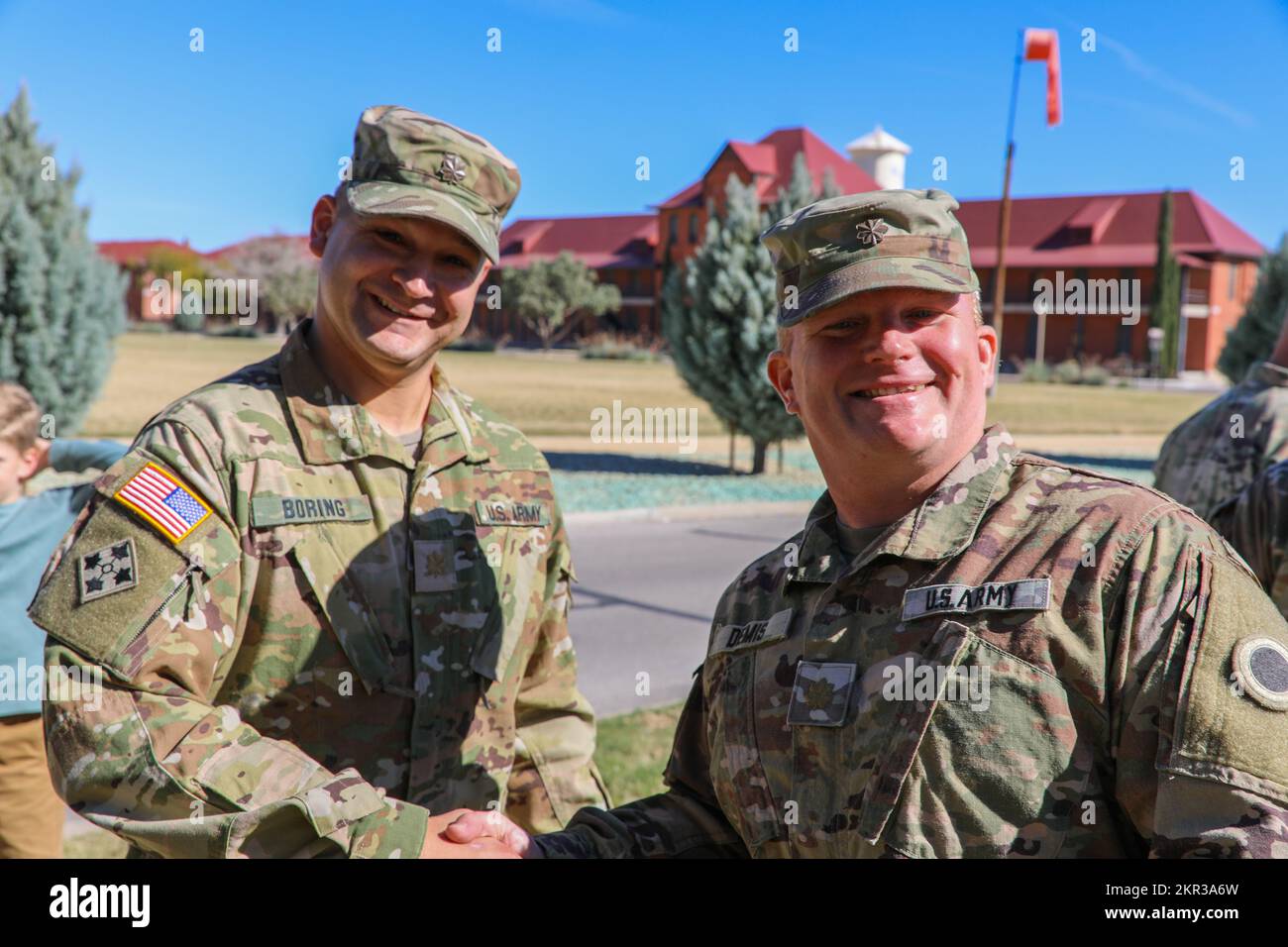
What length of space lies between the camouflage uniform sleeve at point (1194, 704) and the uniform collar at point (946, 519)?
0.31m

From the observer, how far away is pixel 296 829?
84.7 inches

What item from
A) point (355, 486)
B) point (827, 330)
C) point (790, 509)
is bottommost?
point (790, 509)

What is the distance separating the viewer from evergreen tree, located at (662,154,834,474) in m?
16.8

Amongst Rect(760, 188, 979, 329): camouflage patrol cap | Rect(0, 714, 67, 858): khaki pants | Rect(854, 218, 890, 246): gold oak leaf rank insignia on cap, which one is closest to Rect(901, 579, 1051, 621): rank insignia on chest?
Rect(760, 188, 979, 329): camouflage patrol cap

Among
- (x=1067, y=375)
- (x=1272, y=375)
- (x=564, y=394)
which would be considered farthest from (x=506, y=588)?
(x=1067, y=375)

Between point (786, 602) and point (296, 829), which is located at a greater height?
point (786, 602)

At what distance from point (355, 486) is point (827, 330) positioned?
1.20 metres

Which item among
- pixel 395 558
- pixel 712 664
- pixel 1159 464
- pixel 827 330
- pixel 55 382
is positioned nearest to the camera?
pixel 827 330

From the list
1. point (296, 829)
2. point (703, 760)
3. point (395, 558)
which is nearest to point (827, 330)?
point (703, 760)

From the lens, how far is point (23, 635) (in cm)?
358

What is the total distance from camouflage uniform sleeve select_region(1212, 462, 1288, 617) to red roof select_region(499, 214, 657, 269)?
61386 mm

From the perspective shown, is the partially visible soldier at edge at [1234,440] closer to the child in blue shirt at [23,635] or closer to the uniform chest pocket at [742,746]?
the uniform chest pocket at [742,746]
